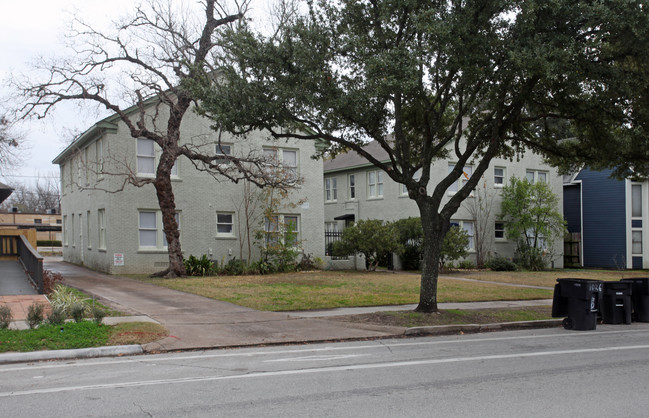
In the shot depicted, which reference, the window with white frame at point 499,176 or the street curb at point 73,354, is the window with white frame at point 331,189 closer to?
the window with white frame at point 499,176

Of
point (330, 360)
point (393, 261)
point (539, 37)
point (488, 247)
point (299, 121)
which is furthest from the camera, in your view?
point (488, 247)

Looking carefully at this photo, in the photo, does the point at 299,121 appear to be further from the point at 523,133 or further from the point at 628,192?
the point at 628,192

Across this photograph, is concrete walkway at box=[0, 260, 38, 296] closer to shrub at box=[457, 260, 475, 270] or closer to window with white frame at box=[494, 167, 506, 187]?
shrub at box=[457, 260, 475, 270]

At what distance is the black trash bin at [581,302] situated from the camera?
12.5m

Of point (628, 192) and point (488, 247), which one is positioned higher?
point (628, 192)

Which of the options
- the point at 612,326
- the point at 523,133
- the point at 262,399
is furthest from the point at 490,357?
the point at 523,133

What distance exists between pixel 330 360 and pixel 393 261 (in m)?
21.8

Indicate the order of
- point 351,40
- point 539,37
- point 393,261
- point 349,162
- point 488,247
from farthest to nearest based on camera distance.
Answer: point 349,162
point 488,247
point 393,261
point 351,40
point 539,37

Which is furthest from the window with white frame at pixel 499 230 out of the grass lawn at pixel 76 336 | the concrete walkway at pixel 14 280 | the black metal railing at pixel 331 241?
the grass lawn at pixel 76 336

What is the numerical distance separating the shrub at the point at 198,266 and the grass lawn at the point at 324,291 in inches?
61.5

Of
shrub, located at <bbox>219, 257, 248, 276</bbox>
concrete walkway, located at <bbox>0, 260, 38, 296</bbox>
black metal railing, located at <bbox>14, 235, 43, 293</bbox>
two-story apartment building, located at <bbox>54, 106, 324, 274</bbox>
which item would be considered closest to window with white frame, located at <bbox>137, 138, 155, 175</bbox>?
two-story apartment building, located at <bbox>54, 106, 324, 274</bbox>

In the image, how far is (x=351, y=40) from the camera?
12.0m

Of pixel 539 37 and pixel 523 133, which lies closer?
pixel 539 37

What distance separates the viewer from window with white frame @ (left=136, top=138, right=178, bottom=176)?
24.5m
